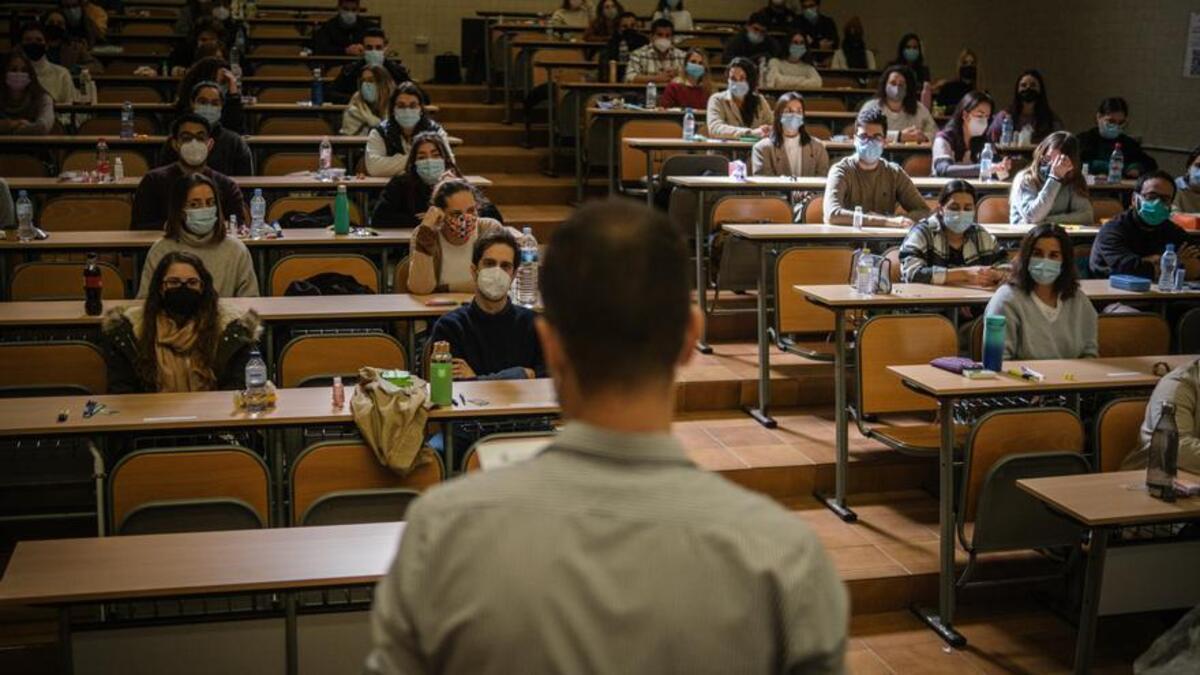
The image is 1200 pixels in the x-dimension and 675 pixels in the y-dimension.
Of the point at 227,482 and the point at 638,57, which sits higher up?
the point at 638,57

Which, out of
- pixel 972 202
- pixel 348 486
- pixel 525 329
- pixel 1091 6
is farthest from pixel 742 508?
pixel 1091 6

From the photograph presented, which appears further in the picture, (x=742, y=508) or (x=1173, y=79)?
(x=1173, y=79)

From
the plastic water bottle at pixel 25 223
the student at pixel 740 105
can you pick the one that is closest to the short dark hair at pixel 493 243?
the plastic water bottle at pixel 25 223

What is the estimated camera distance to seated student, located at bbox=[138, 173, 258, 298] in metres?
5.62

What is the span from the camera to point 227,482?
3754 millimetres

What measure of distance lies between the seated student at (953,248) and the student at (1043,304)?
0.65 m

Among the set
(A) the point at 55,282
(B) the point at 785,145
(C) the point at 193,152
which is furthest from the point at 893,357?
(C) the point at 193,152

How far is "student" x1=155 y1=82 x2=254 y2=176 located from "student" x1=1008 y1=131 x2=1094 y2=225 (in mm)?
4752

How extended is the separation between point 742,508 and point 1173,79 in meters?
9.87

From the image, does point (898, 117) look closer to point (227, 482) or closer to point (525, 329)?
point (525, 329)

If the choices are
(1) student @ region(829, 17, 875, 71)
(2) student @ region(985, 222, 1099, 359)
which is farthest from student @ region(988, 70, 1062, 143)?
(2) student @ region(985, 222, 1099, 359)

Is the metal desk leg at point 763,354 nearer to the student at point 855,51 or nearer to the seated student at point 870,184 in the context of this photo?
the seated student at point 870,184

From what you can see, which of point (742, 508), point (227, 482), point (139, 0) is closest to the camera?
point (742, 508)

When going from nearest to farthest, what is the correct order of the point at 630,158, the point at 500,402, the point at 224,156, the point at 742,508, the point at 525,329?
the point at 742,508
the point at 500,402
the point at 525,329
the point at 224,156
the point at 630,158
